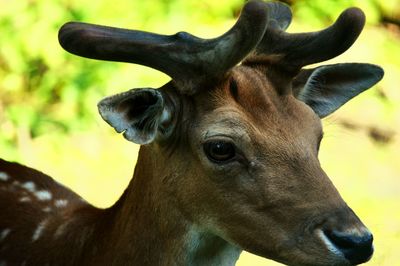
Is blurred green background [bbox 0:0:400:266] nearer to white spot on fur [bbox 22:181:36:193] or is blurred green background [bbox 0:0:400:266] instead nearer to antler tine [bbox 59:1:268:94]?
white spot on fur [bbox 22:181:36:193]

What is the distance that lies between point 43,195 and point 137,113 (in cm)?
114

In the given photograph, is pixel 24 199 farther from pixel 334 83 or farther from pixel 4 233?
pixel 334 83

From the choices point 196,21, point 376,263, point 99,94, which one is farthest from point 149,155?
point 196,21

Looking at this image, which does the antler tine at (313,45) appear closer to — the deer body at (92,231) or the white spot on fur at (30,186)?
the deer body at (92,231)

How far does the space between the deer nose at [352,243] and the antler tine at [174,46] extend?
0.71 m

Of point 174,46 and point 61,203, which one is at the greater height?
point 174,46

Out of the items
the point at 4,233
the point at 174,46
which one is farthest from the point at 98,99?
the point at 174,46

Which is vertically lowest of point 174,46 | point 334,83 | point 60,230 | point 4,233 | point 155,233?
point 4,233

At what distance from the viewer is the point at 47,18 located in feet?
25.1

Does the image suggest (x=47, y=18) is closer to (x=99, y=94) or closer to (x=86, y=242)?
(x=99, y=94)

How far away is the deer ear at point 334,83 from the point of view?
412 centimetres

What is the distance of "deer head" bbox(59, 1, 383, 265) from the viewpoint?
347cm

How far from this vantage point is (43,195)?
15.2 feet

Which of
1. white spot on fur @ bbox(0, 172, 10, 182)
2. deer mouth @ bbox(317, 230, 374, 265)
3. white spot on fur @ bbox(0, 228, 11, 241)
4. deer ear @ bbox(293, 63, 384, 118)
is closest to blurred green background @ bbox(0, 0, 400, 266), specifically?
white spot on fur @ bbox(0, 172, 10, 182)
